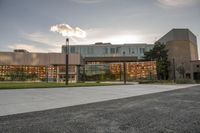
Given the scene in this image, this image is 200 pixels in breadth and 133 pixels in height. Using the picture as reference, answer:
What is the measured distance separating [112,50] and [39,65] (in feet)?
139

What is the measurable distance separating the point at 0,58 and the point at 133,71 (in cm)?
5554

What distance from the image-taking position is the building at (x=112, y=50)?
88375 millimetres

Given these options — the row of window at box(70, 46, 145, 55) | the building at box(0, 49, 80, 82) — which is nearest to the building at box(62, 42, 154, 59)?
the row of window at box(70, 46, 145, 55)

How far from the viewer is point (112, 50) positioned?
293 ft

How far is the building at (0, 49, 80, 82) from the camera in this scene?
58781 millimetres

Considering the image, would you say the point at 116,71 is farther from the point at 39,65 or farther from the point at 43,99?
the point at 43,99

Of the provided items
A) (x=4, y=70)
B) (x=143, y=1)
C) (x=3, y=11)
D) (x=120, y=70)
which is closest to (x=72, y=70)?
(x=120, y=70)

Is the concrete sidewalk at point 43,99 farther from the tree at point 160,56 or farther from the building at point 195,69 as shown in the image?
the building at point 195,69

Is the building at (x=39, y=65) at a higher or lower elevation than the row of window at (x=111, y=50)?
lower

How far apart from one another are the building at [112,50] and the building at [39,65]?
25827 millimetres

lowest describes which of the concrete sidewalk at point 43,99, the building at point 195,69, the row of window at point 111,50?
the concrete sidewalk at point 43,99

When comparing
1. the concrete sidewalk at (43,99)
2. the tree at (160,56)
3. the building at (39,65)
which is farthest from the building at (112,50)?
the concrete sidewalk at (43,99)

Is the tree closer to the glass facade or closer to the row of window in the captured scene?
the glass facade

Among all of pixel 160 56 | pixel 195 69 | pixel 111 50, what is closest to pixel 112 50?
pixel 111 50
